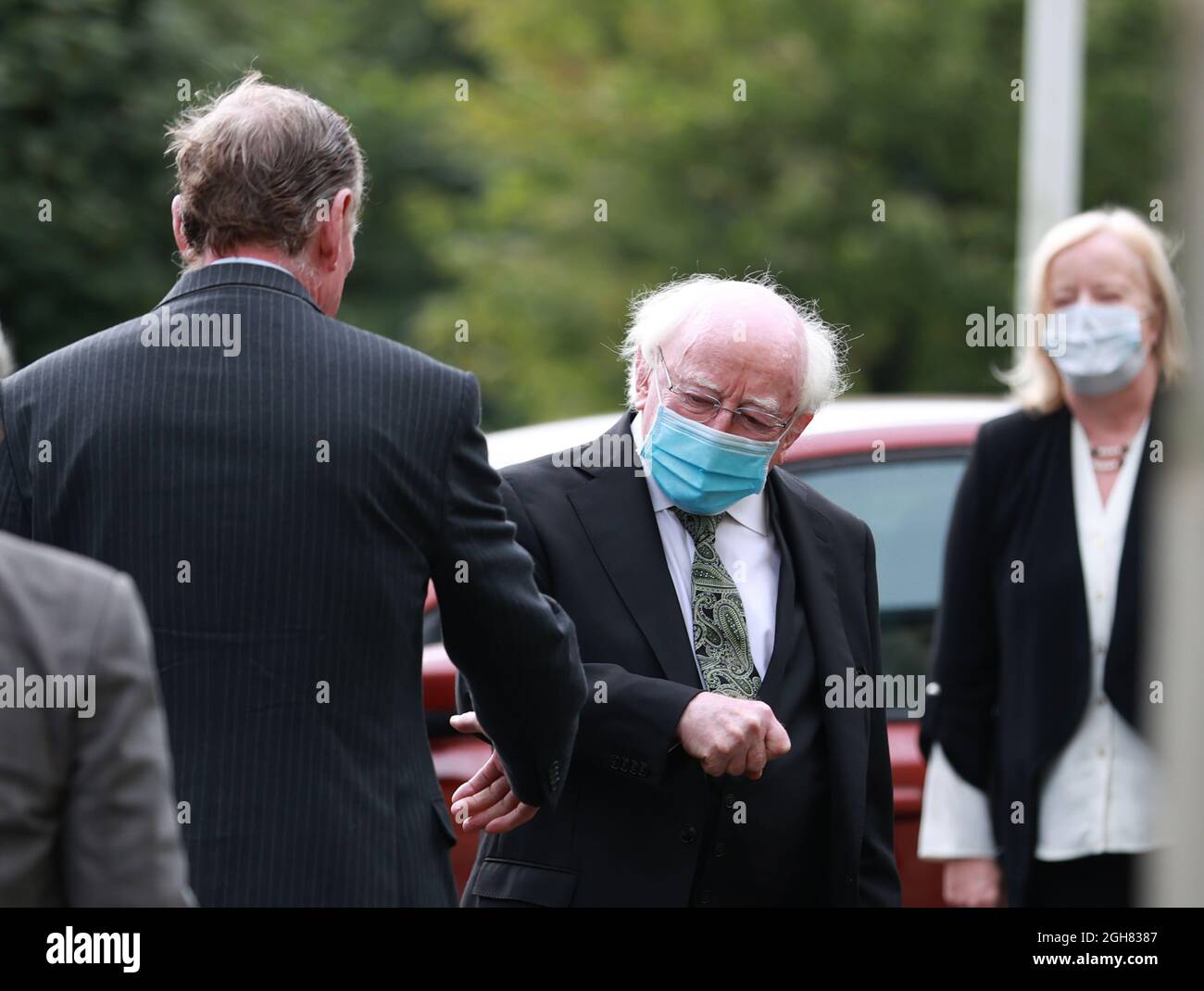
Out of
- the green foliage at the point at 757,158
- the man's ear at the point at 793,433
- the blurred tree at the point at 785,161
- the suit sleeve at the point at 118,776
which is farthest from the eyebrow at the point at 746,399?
the blurred tree at the point at 785,161

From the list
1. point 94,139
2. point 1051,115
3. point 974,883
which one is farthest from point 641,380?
point 1051,115

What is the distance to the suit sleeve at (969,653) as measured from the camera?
4203mm

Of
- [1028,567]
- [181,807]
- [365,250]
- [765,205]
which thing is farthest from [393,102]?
[181,807]

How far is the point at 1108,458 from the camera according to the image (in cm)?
421

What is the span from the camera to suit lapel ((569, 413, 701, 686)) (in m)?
3.24

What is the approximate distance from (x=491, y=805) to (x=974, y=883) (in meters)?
1.57

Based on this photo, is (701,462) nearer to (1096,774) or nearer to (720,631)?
(720,631)

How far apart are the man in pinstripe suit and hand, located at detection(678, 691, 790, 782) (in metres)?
0.35

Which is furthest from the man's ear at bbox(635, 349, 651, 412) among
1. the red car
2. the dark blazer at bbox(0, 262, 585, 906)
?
the red car

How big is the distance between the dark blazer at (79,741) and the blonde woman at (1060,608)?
8.32 feet

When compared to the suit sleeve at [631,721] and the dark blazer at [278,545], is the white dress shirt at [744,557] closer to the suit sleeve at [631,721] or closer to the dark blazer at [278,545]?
the suit sleeve at [631,721]

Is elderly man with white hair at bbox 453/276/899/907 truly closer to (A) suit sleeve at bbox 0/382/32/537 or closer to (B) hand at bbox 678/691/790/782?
(B) hand at bbox 678/691/790/782

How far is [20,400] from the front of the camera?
2719mm

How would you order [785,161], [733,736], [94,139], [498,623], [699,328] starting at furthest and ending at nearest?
[785,161]
[94,139]
[699,328]
[733,736]
[498,623]
